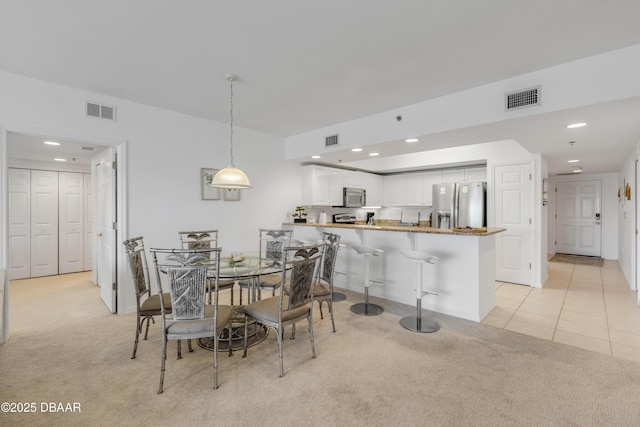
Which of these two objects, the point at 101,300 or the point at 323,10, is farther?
the point at 101,300

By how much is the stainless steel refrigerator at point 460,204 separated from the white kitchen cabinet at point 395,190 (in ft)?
3.76

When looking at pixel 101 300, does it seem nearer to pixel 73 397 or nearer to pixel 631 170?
pixel 73 397

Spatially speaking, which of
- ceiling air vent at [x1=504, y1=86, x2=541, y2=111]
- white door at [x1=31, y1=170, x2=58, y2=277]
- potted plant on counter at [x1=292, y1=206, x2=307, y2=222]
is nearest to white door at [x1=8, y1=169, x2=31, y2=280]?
white door at [x1=31, y1=170, x2=58, y2=277]

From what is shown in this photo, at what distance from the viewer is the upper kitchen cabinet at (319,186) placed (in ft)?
18.8

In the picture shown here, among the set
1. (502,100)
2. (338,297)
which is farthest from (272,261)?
(502,100)

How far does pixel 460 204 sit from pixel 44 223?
7.99 meters

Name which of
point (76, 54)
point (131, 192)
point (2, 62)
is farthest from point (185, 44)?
point (131, 192)

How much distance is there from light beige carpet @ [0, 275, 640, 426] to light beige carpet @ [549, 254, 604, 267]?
222 inches

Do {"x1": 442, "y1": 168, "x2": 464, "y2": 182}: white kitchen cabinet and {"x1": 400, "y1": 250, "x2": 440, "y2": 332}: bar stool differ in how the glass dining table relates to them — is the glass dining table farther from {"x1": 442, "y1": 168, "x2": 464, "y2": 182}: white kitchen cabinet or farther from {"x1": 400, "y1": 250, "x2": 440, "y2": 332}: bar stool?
→ {"x1": 442, "y1": 168, "x2": 464, "y2": 182}: white kitchen cabinet

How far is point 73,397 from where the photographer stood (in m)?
2.07

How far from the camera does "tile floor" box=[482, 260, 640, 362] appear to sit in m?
2.94

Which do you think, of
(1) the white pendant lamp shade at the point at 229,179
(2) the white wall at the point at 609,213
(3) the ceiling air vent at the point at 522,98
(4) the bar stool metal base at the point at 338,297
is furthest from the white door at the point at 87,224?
(2) the white wall at the point at 609,213

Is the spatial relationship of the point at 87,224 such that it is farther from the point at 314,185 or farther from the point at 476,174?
the point at 476,174

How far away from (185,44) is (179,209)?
2.33 meters
